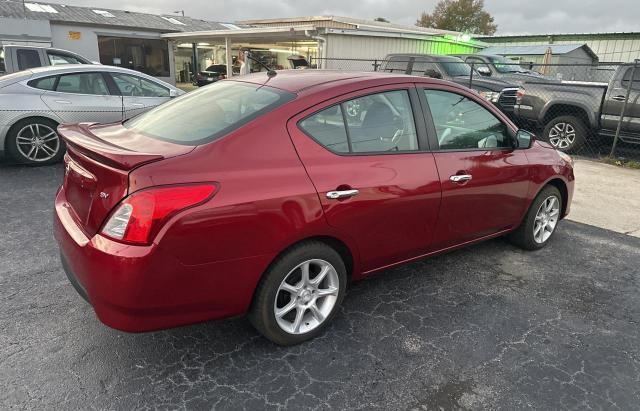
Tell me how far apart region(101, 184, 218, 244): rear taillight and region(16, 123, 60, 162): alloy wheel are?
528 centimetres

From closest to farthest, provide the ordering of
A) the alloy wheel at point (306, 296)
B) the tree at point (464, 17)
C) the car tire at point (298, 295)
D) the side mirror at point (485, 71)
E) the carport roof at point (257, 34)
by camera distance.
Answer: the car tire at point (298, 295)
the alloy wheel at point (306, 296)
the side mirror at point (485, 71)
the carport roof at point (257, 34)
the tree at point (464, 17)

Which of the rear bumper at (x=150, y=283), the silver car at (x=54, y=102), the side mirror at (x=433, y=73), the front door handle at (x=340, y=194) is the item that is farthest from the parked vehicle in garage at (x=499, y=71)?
the rear bumper at (x=150, y=283)

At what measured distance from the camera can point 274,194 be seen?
7.78ft

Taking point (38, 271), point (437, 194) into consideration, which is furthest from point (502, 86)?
point (38, 271)

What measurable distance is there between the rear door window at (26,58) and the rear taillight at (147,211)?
10831 millimetres

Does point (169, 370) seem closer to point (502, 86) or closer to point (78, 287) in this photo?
point (78, 287)

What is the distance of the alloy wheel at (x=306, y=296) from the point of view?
265 cm

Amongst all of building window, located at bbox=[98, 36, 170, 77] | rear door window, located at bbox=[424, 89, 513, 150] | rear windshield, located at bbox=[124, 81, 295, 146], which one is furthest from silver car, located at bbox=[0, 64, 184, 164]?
building window, located at bbox=[98, 36, 170, 77]

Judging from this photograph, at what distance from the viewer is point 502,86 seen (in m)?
10.6

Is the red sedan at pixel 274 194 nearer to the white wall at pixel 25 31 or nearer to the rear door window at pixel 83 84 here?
the rear door window at pixel 83 84

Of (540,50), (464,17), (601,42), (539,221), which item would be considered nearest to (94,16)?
(540,50)

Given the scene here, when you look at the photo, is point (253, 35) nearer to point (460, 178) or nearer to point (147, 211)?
point (460, 178)

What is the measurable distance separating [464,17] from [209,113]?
63.6 m

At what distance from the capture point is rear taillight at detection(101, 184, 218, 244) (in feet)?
6.86
